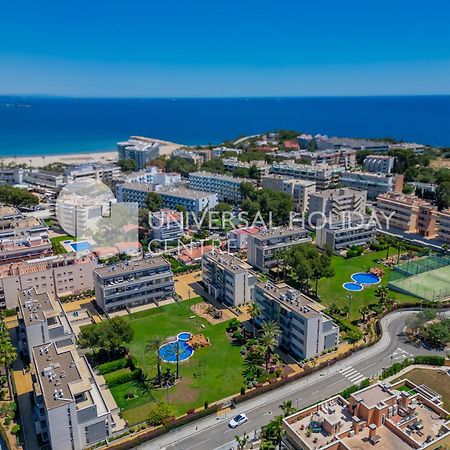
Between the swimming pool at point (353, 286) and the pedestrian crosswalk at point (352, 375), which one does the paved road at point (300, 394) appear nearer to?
the pedestrian crosswalk at point (352, 375)

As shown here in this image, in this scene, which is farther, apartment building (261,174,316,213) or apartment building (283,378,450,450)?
apartment building (261,174,316,213)

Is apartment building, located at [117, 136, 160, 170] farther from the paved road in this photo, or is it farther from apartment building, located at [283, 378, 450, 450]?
apartment building, located at [283, 378, 450, 450]

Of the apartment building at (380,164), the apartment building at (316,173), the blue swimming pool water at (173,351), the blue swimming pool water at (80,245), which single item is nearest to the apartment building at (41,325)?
the blue swimming pool water at (173,351)

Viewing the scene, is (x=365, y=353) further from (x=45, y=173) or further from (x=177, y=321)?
(x=45, y=173)

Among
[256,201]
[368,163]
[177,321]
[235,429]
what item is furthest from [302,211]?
[235,429]

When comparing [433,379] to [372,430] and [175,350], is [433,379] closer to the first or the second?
[372,430]

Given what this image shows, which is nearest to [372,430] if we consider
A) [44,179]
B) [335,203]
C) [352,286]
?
[352,286]

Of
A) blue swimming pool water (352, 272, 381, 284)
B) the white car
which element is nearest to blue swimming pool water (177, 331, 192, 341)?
the white car
